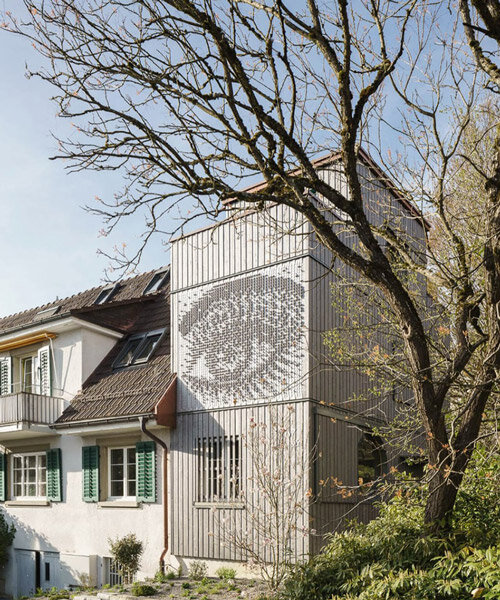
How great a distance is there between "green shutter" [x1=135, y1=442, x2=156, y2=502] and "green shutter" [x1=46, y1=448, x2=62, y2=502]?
298cm

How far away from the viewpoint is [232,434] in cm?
1375

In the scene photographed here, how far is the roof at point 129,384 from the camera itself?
1517cm

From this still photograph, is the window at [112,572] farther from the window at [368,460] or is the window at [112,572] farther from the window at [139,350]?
the window at [368,460]

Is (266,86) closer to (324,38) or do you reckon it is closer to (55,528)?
(324,38)

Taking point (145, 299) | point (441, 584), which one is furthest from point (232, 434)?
point (441, 584)

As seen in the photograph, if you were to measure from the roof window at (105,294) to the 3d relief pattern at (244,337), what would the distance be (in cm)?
585

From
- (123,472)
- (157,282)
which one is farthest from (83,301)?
(123,472)

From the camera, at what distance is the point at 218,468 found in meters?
13.8

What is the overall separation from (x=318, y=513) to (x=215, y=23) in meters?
8.64

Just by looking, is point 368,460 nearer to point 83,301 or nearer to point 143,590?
point 143,590

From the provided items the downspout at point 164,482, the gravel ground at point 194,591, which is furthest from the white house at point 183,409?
the gravel ground at point 194,591

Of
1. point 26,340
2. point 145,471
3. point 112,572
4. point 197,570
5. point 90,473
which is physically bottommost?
point 112,572

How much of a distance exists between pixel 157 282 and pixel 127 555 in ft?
25.5

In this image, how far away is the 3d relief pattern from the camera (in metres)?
13.1
